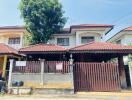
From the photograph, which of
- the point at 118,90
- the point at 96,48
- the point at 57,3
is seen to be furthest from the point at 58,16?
the point at 118,90

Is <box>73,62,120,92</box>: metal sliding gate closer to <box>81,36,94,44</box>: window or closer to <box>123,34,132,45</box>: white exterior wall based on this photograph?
<box>81,36,94,44</box>: window

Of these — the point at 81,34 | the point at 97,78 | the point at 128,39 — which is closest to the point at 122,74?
the point at 97,78

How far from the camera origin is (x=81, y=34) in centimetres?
2355

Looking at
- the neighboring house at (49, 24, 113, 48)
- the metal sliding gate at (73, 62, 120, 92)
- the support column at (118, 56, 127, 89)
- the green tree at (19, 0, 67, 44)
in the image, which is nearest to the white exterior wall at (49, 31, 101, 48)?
the neighboring house at (49, 24, 113, 48)

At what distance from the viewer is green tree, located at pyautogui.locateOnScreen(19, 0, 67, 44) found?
74.7ft

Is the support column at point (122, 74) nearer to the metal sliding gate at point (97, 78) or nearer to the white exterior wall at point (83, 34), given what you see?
the metal sliding gate at point (97, 78)

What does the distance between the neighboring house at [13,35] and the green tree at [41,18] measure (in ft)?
4.43

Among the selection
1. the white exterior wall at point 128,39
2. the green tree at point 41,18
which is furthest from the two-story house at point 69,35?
the white exterior wall at point 128,39

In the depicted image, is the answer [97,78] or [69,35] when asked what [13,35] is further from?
[97,78]

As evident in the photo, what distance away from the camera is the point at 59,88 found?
14.0 metres

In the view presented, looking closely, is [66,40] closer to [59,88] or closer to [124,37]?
[124,37]

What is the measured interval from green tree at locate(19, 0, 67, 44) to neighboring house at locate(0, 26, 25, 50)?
135 centimetres

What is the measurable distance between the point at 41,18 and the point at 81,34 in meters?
4.82

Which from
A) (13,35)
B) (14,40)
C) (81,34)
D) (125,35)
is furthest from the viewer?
(14,40)
